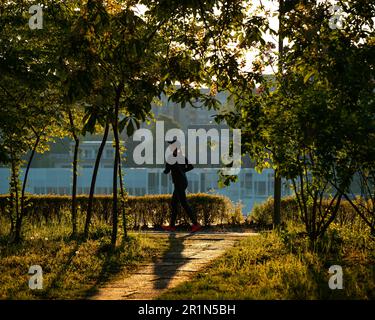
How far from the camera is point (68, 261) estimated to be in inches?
328

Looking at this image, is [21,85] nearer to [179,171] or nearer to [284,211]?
[179,171]

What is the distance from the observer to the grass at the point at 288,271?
593 centimetres

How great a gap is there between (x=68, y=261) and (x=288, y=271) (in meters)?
3.23

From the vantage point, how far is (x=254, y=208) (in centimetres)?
1622

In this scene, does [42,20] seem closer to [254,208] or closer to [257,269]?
[257,269]

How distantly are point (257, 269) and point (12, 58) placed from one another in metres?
4.58

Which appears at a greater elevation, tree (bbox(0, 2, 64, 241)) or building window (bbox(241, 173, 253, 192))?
tree (bbox(0, 2, 64, 241))

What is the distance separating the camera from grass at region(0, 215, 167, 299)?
6.51 meters

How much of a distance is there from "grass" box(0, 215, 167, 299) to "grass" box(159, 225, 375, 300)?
122 cm
